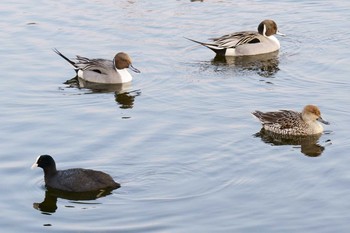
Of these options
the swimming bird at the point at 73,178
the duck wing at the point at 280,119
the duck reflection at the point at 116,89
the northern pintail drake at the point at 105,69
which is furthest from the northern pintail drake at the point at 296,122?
the northern pintail drake at the point at 105,69

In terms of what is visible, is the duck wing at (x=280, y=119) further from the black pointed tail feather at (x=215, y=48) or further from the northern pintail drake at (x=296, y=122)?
the black pointed tail feather at (x=215, y=48)

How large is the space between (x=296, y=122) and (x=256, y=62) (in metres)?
5.12

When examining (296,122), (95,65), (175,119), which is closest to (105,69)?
(95,65)

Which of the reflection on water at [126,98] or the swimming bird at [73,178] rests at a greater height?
the swimming bird at [73,178]

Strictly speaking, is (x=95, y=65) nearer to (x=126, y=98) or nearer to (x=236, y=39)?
(x=126, y=98)

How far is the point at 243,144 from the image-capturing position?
1378 cm

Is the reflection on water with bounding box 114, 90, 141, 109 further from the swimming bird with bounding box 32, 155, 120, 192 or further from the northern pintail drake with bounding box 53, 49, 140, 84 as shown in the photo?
the swimming bird with bounding box 32, 155, 120, 192

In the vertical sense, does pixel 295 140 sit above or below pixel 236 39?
below

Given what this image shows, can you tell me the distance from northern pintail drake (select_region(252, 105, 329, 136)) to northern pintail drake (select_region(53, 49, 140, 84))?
158 inches

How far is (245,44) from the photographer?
20.2 meters

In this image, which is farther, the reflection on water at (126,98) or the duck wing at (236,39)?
the duck wing at (236,39)

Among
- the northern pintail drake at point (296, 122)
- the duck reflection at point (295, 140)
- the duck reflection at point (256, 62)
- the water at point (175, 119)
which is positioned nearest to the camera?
the water at point (175, 119)

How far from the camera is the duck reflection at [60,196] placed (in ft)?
38.7

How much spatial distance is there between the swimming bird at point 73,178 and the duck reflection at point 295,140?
10.1 ft
